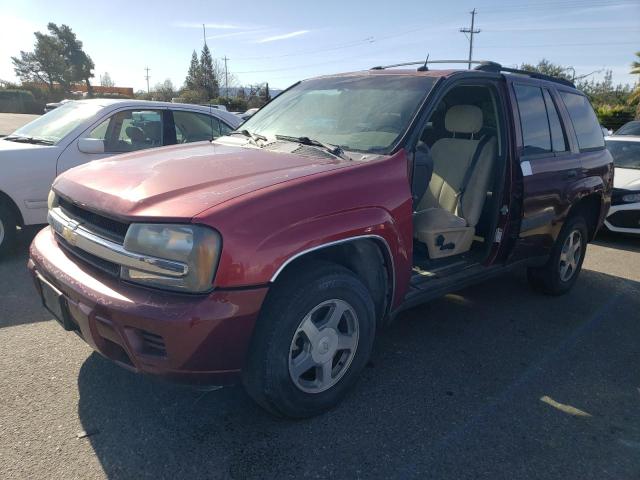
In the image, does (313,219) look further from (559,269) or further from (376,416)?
(559,269)

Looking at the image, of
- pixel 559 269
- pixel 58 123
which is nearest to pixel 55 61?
pixel 58 123

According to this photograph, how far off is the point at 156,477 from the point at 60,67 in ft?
253

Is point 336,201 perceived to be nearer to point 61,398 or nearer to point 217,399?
point 217,399

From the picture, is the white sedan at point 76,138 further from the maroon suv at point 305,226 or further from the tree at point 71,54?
the tree at point 71,54

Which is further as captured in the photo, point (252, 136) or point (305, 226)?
point (252, 136)

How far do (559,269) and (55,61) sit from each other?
76457mm

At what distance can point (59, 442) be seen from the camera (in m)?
2.39

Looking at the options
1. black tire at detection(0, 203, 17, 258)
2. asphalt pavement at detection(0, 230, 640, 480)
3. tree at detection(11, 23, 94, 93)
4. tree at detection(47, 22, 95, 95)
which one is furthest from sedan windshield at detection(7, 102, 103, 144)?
tree at detection(47, 22, 95, 95)

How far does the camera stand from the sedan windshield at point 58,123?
18.2 feet

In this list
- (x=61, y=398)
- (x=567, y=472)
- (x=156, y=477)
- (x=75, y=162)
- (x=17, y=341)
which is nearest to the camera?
(x=156, y=477)

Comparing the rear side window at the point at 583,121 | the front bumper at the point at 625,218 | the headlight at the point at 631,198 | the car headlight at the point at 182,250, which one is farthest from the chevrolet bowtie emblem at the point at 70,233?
the headlight at the point at 631,198

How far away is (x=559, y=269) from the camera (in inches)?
184

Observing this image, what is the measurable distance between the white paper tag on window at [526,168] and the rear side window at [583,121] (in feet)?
3.61

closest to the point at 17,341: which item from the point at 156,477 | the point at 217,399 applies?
the point at 217,399
